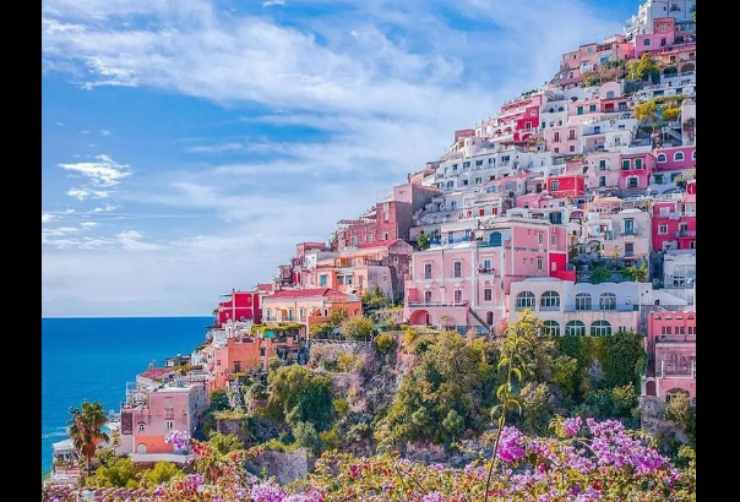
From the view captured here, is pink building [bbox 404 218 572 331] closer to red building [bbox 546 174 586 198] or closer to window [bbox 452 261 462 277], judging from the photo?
window [bbox 452 261 462 277]

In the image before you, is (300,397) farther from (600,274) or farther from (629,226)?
(629,226)

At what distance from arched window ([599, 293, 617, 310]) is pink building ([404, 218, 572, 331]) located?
638 mm

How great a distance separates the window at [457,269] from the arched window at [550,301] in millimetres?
1080

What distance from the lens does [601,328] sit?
8.37m

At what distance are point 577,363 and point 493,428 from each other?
4.27ft

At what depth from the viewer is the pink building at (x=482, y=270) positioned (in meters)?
8.87

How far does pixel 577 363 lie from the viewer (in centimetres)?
817

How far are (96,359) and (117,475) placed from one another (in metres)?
14.7

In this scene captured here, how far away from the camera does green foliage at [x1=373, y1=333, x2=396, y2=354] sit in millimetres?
9102

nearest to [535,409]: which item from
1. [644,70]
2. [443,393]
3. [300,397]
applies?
[443,393]

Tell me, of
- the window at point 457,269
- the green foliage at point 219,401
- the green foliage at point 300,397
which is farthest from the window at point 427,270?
the green foliage at point 219,401

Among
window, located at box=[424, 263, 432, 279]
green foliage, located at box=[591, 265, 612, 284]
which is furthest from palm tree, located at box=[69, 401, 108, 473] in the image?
green foliage, located at box=[591, 265, 612, 284]
